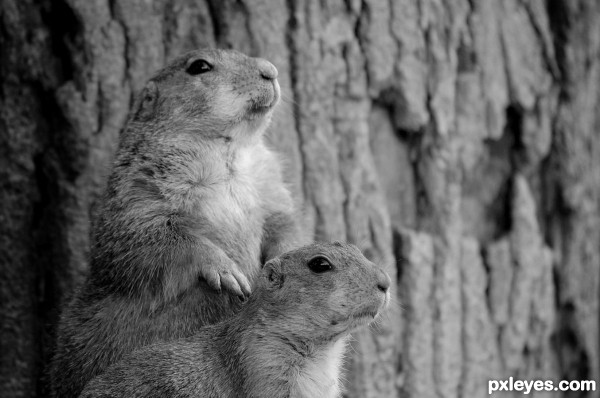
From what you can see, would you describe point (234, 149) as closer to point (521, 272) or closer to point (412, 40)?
point (412, 40)

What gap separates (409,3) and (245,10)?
1.13 metres

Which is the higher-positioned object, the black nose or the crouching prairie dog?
the black nose

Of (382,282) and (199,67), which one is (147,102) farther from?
A: (382,282)

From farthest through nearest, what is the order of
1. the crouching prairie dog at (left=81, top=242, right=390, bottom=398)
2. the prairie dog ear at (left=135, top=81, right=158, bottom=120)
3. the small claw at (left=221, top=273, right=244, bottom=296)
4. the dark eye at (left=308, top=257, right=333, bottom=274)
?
the prairie dog ear at (left=135, top=81, right=158, bottom=120) → the small claw at (left=221, top=273, right=244, bottom=296) → the dark eye at (left=308, top=257, right=333, bottom=274) → the crouching prairie dog at (left=81, top=242, right=390, bottom=398)

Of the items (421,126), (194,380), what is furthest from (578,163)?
(194,380)

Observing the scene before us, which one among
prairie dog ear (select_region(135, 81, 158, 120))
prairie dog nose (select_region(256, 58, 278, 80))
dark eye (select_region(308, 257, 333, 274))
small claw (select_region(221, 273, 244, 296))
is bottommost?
small claw (select_region(221, 273, 244, 296))

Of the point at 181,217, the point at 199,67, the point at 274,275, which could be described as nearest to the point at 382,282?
the point at 274,275

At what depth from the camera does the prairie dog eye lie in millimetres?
5273

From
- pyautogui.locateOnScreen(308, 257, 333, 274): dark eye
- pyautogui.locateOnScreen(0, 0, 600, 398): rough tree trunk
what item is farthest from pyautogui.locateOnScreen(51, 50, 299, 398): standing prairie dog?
pyautogui.locateOnScreen(0, 0, 600, 398): rough tree trunk

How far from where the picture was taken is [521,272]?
6.60m

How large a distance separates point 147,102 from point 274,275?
1457mm

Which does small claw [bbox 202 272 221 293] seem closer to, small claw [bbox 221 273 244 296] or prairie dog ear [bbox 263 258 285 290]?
small claw [bbox 221 273 244 296]

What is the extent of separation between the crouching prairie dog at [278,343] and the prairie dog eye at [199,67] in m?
1.28

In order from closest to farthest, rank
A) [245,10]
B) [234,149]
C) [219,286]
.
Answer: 1. [219,286]
2. [234,149]
3. [245,10]
